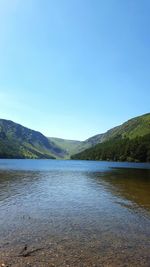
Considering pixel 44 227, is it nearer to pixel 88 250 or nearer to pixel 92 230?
pixel 92 230

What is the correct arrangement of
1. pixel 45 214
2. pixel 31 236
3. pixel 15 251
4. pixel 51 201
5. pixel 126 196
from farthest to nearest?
1. pixel 126 196
2. pixel 51 201
3. pixel 45 214
4. pixel 31 236
5. pixel 15 251

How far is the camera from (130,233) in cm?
2505

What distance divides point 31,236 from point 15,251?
4.14 m

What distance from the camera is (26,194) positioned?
1892 inches

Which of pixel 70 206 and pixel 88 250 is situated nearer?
pixel 88 250

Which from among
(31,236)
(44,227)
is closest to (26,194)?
(44,227)

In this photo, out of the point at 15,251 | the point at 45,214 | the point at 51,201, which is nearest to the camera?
the point at 15,251

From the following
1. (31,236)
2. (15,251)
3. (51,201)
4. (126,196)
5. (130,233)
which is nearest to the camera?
(15,251)

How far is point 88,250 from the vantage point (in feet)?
65.7

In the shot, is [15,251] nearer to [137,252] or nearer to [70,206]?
[137,252]

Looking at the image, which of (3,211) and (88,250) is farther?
(3,211)

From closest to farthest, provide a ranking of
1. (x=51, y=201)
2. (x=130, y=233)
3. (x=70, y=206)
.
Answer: (x=130, y=233)
(x=70, y=206)
(x=51, y=201)

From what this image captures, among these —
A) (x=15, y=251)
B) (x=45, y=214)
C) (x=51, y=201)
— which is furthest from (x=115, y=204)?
(x=15, y=251)

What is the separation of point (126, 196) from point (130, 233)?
2315 cm
